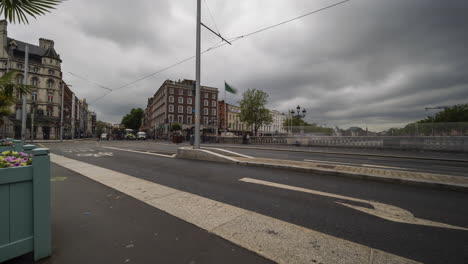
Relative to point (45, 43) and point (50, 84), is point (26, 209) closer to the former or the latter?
point (50, 84)

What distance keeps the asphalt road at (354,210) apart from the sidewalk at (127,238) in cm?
113

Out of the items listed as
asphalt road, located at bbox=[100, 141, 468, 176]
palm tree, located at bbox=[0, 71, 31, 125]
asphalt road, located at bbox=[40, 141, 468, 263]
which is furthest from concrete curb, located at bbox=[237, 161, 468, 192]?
palm tree, located at bbox=[0, 71, 31, 125]

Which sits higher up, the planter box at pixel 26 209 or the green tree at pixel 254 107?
the green tree at pixel 254 107

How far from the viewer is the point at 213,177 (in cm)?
531

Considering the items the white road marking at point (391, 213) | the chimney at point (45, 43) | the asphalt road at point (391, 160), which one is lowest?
the asphalt road at point (391, 160)

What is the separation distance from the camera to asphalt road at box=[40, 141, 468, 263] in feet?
6.82

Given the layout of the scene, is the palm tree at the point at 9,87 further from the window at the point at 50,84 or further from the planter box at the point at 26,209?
the window at the point at 50,84

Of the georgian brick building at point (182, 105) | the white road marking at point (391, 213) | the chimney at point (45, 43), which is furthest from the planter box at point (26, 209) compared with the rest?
the chimney at point (45, 43)

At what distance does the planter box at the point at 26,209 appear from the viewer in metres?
1.55

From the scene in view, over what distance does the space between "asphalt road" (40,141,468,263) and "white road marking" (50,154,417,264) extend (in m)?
0.22

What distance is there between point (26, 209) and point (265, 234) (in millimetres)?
2556

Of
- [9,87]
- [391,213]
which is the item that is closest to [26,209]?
[9,87]

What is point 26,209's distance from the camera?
5.48ft

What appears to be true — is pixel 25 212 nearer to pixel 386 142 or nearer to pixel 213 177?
pixel 213 177
